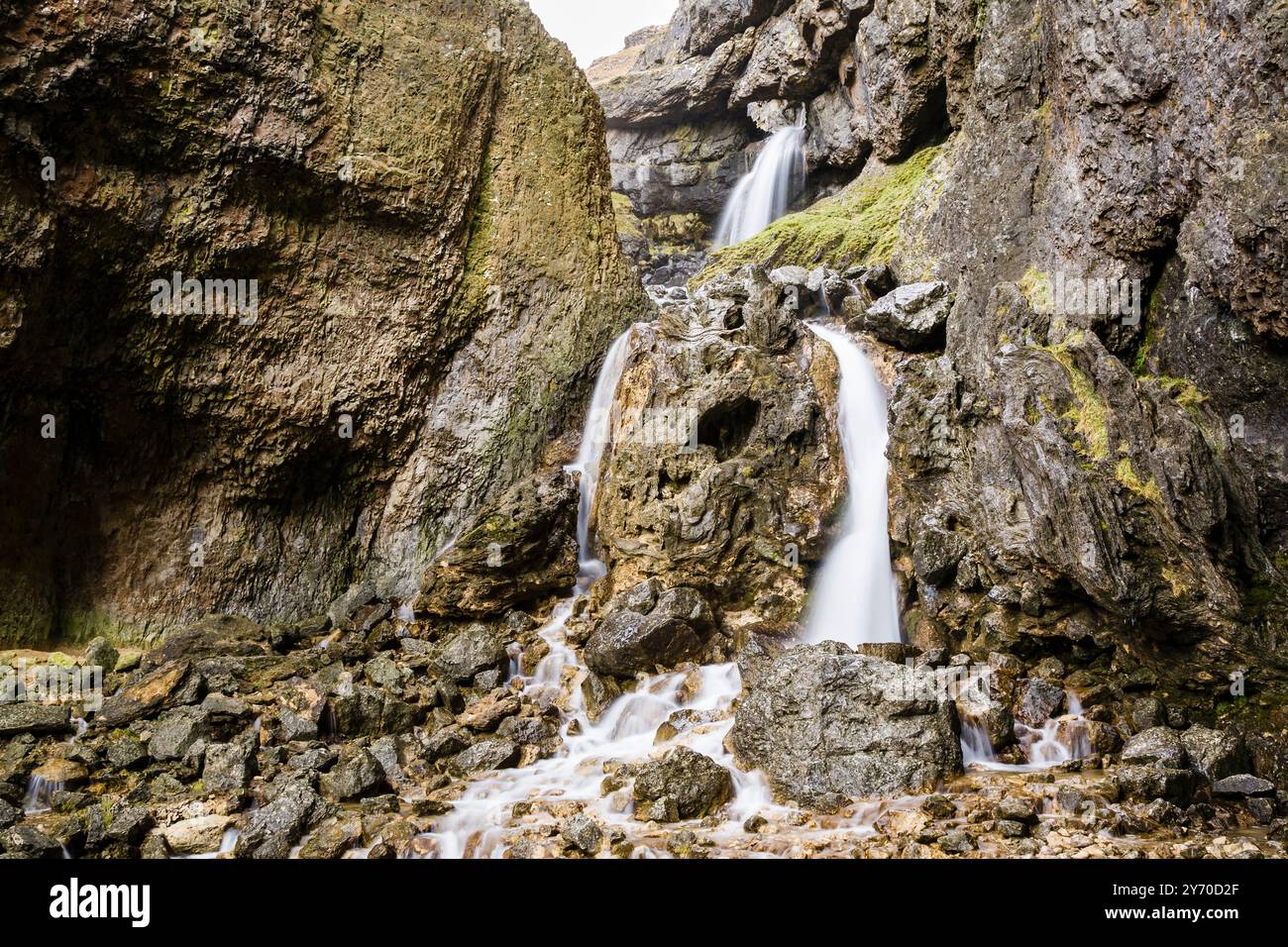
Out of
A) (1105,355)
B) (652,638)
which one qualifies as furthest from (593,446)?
(1105,355)

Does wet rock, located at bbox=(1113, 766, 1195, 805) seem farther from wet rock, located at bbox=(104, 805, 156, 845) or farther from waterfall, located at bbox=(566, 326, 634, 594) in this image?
wet rock, located at bbox=(104, 805, 156, 845)

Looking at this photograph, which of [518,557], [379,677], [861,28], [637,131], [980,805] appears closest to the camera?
[980,805]

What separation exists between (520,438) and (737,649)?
6631mm

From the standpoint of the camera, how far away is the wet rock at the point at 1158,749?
8469 mm

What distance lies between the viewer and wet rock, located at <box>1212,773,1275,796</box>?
806 centimetres

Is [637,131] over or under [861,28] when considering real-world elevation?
over

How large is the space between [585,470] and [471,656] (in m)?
5.05

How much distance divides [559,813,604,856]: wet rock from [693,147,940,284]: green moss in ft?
57.5

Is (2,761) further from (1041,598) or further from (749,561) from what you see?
(1041,598)

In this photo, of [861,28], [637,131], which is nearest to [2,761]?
[861,28]

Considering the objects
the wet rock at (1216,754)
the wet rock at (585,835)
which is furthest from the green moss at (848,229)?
the wet rock at (585,835)

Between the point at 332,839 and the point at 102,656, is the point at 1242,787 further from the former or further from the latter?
the point at 102,656

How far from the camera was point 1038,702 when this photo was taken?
9984 mm

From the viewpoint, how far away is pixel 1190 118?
12.0 m
